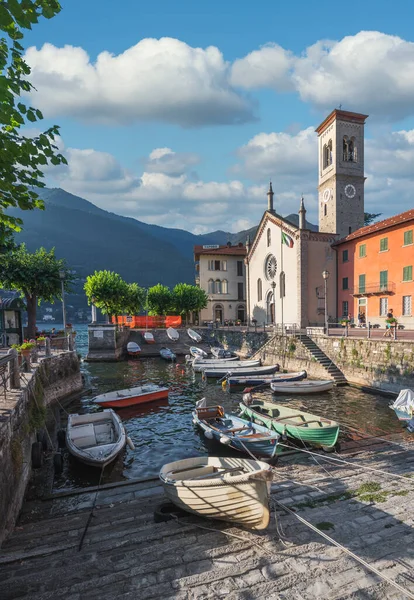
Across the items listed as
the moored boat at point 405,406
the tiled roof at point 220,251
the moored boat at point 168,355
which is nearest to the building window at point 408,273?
the moored boat at point 405,406

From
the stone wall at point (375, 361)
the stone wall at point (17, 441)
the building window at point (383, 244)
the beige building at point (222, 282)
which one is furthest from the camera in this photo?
the beige building at point (222, 282)

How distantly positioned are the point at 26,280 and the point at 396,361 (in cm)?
2869

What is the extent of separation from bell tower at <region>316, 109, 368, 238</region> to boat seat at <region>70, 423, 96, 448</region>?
40468mm

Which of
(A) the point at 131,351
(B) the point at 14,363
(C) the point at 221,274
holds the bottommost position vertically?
(A) the point at 131,351

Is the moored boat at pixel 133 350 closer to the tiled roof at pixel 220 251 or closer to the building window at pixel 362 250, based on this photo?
the tiled roof at pixel 220 251

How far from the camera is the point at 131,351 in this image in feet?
139

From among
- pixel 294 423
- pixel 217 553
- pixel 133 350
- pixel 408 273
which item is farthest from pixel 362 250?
pixel 217 553

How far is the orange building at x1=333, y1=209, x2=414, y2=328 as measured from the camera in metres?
30.5

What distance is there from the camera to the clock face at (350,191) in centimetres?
4619

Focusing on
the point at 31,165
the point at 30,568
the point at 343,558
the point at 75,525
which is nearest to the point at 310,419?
the point at 343,558

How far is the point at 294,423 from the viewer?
1357cm

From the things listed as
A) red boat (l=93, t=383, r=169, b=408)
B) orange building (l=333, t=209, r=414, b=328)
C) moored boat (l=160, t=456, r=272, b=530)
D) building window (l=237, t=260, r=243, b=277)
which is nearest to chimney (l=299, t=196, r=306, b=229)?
orange building (l=333, t=209, r=414, b=328)

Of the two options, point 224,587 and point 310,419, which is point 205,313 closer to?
point 310,419

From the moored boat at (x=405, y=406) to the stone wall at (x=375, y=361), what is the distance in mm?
4949
